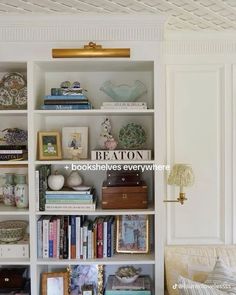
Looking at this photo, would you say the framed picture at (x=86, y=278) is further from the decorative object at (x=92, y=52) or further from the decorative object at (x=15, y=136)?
the decorative object at (x=92, y=52)

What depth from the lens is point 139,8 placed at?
1.96m

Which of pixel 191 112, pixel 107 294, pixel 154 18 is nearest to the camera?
pixel 154 18

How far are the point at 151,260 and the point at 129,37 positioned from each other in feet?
4.68

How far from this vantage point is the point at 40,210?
222 centimetres

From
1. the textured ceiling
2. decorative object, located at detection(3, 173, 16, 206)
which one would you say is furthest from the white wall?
decorative object, located at detection(3, 173, 16, 206)

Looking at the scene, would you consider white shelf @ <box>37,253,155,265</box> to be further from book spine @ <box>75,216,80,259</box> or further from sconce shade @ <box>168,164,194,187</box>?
sconce shade @ <box>168,164,194,187</box>

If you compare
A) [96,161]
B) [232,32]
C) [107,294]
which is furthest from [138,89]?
[107,294]

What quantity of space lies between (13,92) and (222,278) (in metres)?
1.77

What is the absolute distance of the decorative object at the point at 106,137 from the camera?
89.7 inches

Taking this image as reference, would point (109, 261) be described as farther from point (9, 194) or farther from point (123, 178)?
point (9, 194)

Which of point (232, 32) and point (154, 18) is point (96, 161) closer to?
point (154, 18)

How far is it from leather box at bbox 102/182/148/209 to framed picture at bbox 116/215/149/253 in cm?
13

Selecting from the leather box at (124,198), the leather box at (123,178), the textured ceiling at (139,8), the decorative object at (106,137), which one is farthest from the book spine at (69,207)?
the textured ceiling at (139,8)

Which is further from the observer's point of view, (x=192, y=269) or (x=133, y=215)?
(x=133, y=215)
